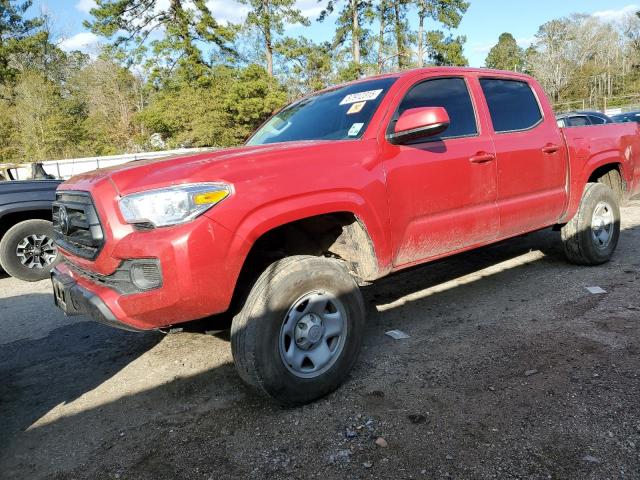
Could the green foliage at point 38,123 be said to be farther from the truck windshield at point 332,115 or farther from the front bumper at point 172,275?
the front bumper at point 172,275

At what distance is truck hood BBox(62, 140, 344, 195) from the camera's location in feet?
7.77

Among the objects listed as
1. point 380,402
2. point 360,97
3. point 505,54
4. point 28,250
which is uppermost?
point 505,54

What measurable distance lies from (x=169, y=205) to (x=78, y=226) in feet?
2.50

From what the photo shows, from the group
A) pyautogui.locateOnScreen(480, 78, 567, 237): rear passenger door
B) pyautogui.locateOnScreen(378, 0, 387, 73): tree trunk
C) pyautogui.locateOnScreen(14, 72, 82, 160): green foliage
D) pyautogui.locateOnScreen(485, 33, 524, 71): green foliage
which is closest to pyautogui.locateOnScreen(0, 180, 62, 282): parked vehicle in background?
pyautogui.locateOnScreen(480, 78, 567, 237): rear passenger door

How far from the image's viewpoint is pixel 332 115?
3.44m

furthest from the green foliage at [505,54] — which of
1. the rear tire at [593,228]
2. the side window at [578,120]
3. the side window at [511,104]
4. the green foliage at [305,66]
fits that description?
the side window at [511,104]

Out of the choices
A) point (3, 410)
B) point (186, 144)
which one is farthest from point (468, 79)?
point (186, 144)

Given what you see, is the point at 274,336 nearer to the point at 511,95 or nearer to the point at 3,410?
the point at 3,410

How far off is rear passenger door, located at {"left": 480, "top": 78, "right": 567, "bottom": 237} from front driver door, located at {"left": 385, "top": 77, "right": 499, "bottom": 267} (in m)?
0.17

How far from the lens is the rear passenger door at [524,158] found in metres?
3.76

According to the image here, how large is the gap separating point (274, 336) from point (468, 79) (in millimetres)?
2628

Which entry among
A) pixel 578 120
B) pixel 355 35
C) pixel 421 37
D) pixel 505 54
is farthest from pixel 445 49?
pixel 505 54

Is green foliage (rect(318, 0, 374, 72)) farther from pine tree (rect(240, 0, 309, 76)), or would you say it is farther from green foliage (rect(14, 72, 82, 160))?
green foliage (rect(14, 72, 82, 160))

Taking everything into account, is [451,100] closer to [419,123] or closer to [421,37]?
[419,123]
